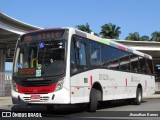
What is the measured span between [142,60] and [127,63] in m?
3.43

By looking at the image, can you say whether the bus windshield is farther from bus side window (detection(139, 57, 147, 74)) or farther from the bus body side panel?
bus side window (detection(139, 57, 147, 74))

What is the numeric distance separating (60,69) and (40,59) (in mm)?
942

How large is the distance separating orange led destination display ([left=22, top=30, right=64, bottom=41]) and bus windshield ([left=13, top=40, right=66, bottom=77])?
181 millimetres

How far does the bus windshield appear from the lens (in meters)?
13.1

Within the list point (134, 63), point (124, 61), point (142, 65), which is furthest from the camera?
point (142, 65)

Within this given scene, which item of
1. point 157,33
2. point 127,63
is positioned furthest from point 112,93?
point 157,33

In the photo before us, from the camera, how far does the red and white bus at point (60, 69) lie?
1297cm

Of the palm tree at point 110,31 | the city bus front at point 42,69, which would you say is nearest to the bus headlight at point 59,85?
the city bus front at point 42,69

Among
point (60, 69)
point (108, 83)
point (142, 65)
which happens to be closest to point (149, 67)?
point (142, 65)

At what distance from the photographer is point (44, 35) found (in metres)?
14.0

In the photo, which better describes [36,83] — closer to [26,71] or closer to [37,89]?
[37,89]

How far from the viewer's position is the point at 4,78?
92.1 ft

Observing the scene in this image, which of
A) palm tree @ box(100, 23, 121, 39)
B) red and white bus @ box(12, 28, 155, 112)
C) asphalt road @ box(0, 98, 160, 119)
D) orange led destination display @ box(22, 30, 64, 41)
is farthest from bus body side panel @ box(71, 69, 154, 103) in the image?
palm tree @ box(100, 23, 121, 39)

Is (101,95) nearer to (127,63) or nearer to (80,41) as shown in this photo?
(80,41)
